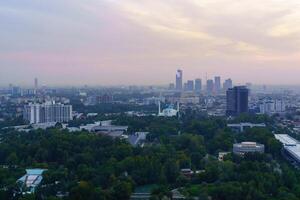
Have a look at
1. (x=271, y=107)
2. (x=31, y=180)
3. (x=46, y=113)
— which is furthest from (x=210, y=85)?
(x=31, y=180)

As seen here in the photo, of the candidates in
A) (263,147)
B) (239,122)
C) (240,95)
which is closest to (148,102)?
(240,95)

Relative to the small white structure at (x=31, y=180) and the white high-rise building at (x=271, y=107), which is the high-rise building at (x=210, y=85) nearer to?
the white high-rise building at (x=271, y=107)

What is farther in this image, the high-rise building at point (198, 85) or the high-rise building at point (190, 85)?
the high-rise building at point (198, 85)

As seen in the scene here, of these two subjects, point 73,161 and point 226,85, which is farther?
point 226,85

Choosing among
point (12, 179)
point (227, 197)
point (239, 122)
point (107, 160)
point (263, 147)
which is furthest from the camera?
point (239, 122)

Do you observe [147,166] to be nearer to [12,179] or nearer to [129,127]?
[12,179]

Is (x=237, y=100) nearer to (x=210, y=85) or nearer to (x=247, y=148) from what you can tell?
(x=247, y=148)

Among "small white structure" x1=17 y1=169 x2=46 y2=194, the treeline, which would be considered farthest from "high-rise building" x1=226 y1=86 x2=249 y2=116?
"small white structure" x1=17 y1=169 x2=46 y2=194

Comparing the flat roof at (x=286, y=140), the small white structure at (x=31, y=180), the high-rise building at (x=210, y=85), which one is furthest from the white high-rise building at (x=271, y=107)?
the small white structure at (x=31, y=180)
